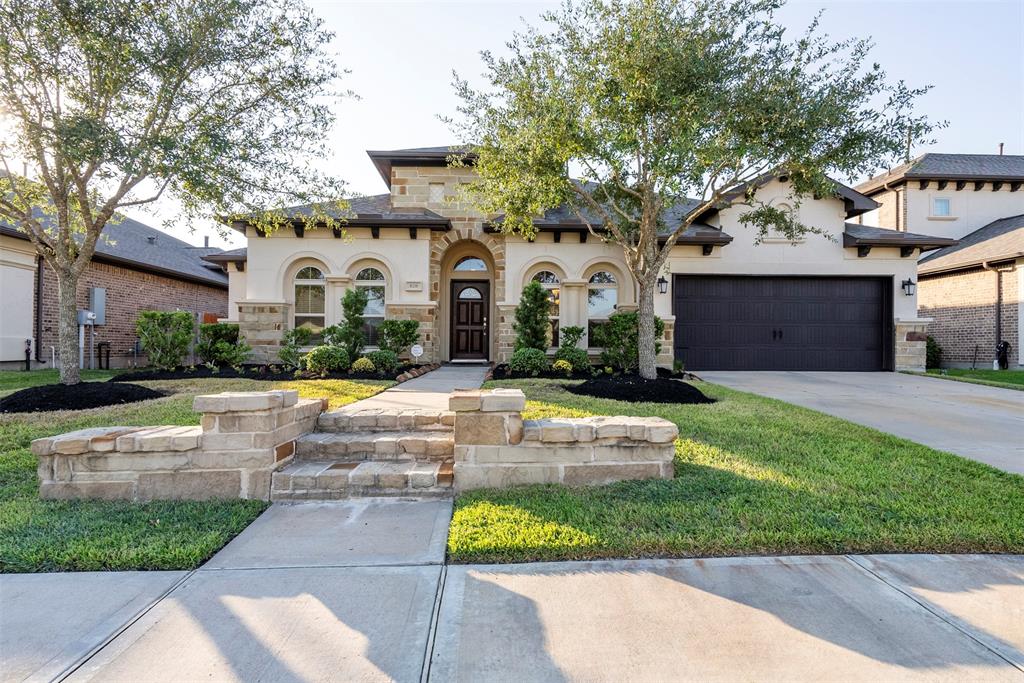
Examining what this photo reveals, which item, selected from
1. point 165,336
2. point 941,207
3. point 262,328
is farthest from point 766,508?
point 941,207

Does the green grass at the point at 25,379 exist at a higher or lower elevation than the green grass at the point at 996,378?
higher

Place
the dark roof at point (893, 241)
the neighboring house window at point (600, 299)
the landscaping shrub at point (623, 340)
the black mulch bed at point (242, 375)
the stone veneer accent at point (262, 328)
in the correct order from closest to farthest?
the black mulch bed at point (242, 375)
the landscaping shrub at point (623, 340)
the stone veneer accent at point (262, 328)
the dark roof at point (893, 241)
the neighboring house window at point (600, 299)

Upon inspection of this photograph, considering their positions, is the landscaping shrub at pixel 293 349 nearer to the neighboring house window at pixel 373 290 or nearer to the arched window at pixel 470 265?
the neighboring house window at pixel 373 290

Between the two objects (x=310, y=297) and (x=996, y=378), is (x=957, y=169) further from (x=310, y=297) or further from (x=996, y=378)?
(x=310, y=297)

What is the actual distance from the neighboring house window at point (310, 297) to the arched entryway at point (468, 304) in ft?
9.82

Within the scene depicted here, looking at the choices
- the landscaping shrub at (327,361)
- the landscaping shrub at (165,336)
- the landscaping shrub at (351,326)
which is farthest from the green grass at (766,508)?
the landscaping shrub at (165,336)

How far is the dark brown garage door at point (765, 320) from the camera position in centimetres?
1234

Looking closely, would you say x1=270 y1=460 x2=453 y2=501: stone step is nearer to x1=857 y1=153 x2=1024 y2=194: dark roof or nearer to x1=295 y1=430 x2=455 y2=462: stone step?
x1=295 y1=430 x2=455 y2=462: stone step

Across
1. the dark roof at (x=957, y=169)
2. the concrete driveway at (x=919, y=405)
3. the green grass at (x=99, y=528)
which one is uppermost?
the dark roof at (x=957, y=169)

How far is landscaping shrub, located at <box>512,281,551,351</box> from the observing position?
10883mm

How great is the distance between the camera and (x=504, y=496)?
360 cm

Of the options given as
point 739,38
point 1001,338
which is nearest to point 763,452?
point 739,38

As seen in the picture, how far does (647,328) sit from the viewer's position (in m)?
8.75

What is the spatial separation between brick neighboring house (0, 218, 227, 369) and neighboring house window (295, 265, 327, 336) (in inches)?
135
